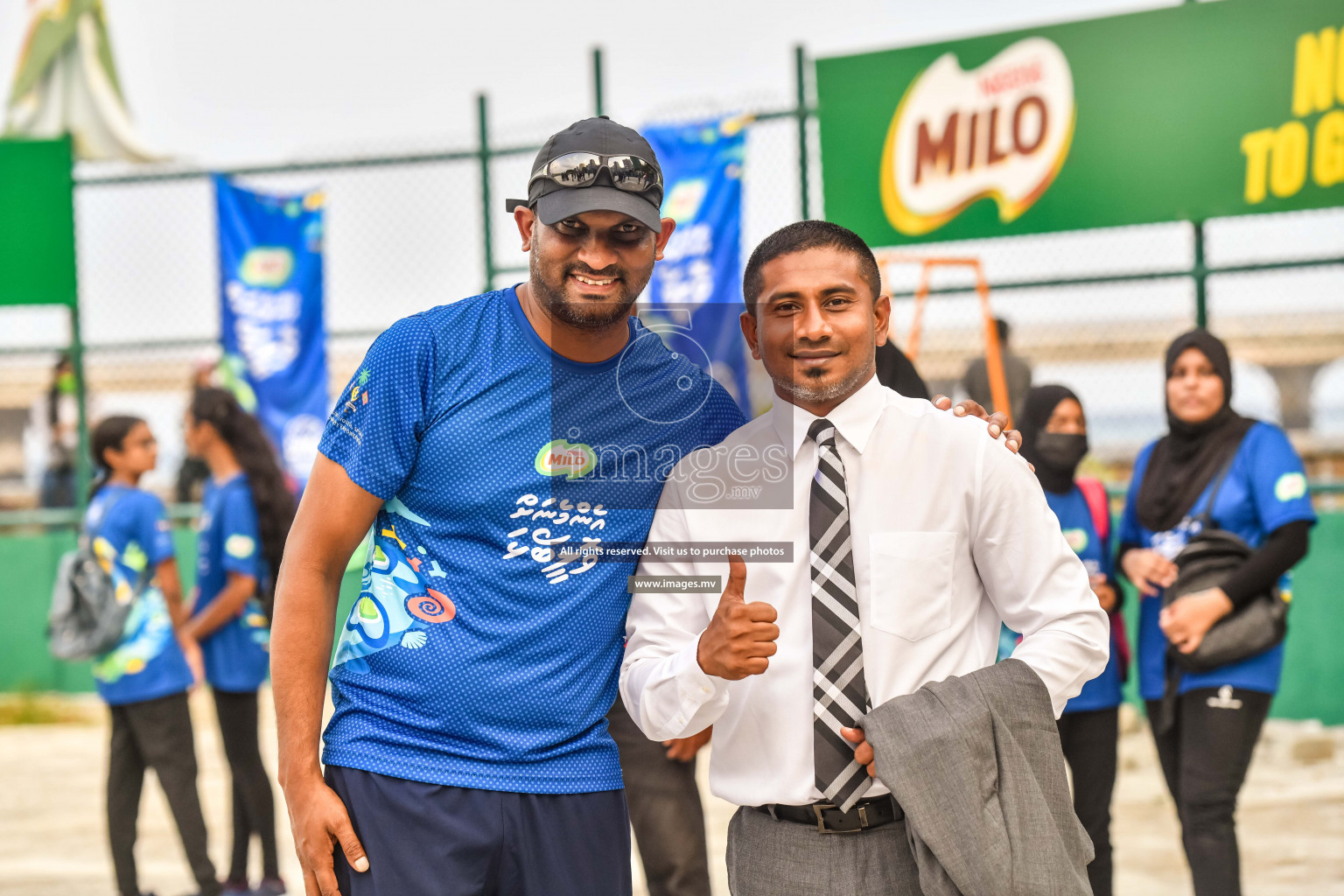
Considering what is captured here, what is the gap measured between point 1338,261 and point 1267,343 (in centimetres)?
449

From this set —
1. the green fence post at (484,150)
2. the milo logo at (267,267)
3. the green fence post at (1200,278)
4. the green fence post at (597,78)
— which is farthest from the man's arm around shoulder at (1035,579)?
the milo logo at (267,267)

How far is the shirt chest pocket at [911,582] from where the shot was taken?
2.12 meters

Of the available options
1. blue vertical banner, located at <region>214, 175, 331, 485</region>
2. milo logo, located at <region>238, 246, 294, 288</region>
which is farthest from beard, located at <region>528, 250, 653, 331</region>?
milo logo, located at <region>238, 246, 294, 288</region>

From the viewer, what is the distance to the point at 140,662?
16.5ft

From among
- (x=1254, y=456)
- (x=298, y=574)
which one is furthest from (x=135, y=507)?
(x=1254, y=456)

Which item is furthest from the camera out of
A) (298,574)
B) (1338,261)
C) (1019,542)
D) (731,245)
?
(731,245)

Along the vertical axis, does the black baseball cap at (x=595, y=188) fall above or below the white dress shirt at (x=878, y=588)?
above

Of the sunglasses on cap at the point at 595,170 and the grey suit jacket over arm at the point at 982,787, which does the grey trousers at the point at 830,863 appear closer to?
the grey suit jacket over arm at the point at 982,787

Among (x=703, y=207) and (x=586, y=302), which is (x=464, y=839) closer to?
(x=586, y=302)

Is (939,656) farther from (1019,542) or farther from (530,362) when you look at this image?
(530,362)

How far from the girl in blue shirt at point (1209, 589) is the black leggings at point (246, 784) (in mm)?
3508

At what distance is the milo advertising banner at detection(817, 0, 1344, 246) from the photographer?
247 inches

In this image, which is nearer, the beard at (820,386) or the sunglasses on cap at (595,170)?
the beard at (820,386)

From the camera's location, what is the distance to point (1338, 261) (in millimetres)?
6496
